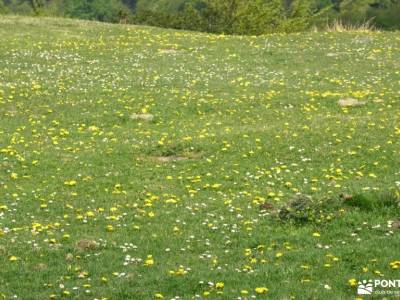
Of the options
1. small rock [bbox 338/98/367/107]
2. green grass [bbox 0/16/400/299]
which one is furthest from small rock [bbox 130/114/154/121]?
small rock [bbox 338/98/367/107]

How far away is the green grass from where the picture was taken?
11.4 metres

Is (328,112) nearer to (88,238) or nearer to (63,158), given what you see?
(63,158)

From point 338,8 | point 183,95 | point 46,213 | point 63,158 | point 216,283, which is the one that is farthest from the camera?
point 338,8

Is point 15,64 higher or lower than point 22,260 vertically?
higher

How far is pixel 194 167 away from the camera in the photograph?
18.7 m

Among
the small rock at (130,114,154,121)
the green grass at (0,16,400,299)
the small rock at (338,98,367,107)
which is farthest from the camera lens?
the small rock at (338,98,367,107)

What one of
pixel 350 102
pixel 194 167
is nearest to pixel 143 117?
pixel 194 167

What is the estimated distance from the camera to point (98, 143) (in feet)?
69.3

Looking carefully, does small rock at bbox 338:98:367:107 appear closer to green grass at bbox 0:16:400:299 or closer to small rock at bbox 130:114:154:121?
green grass at bbox 0:16:400:299

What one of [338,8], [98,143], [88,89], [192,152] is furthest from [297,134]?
[338,8]

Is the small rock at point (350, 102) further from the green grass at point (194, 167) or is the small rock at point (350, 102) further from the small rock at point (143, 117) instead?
the small rock at point (143, 117)

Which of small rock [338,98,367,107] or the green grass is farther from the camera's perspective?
small rock [338,98,367,107]

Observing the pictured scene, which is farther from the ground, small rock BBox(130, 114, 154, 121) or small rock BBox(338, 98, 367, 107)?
small rock BBox(338, 98, 367, 107)

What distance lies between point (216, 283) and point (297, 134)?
11.3 metres
